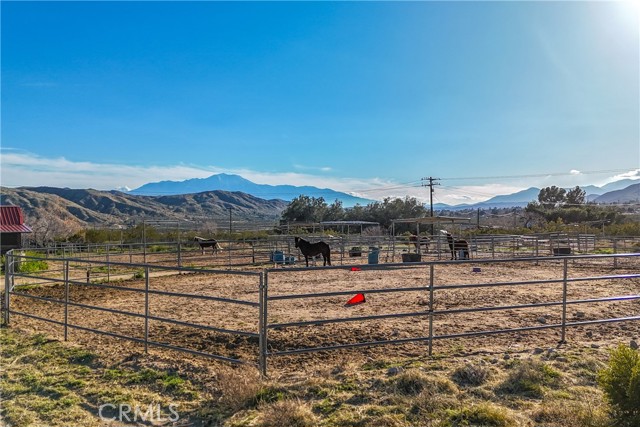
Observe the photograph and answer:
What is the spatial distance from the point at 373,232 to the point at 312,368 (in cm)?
3839

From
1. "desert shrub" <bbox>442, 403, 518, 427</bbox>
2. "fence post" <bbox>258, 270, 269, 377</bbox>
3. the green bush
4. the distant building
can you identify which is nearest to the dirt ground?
"fence post" <bbox>258, 270, 269, 377</bbox>

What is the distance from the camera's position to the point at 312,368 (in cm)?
482

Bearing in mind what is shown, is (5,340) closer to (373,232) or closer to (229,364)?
(229,364)

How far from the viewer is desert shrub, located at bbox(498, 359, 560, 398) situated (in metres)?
4.09

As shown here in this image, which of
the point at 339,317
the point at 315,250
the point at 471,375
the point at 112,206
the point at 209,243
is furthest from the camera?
the point at 112,206

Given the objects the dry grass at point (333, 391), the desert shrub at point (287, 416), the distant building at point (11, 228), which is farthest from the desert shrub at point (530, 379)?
the distant building at point (11, 228)

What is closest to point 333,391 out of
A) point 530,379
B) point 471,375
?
point 471,375

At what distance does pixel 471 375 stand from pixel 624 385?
1.43 meters

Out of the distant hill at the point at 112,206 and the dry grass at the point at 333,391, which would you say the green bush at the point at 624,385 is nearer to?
the dry grass at the point at 333,391

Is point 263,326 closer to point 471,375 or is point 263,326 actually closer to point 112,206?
point 471,375

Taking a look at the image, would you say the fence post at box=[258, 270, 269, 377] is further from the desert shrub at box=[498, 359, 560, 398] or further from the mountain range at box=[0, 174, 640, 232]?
the mountain range at box=[0, 174, 640, 232]

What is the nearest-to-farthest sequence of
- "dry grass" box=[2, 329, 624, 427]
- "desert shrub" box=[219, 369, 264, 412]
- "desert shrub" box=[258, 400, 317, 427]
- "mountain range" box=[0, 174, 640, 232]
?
"desert shrub" box=[258, 400, 317, 427] < "dry grass" box=[2, 329, 624, 427] < "desert shrub" box=[219, 369, 264, 412] < "mountain range" box=[0, 174, 640, 232]

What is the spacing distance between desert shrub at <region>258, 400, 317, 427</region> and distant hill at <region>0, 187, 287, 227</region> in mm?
40598

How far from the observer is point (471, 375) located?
4.35m
